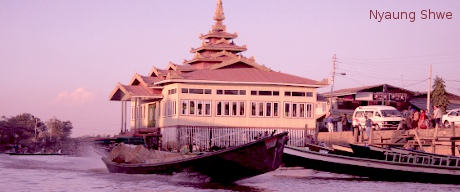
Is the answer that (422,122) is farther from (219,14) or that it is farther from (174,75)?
(219,14)

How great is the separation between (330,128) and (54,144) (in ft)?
167

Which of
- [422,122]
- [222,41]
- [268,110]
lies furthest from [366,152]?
[222,41]

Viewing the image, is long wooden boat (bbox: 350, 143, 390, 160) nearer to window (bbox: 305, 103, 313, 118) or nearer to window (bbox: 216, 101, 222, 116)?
window (bbox: 216, 101, 222, 116)

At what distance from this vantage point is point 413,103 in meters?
73.4

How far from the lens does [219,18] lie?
69562mm

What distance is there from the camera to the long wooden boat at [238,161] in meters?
29.7

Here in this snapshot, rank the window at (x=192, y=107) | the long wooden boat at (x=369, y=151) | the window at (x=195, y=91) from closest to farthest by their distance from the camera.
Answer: the long wooden boat at (x=369, y=151)
the window at (x=192, y=107)
the window at (x=195, y=91)

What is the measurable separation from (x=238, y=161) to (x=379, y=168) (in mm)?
6992

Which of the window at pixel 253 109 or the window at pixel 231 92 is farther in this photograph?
the window at pixel 253 109

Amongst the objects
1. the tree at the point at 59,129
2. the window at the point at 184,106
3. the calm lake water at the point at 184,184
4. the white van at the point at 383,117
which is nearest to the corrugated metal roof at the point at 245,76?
the window at the point at 184,106

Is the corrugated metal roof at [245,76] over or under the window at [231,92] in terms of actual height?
over

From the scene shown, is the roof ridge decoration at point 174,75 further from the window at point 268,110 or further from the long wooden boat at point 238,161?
the long wooden boat at point 238,161

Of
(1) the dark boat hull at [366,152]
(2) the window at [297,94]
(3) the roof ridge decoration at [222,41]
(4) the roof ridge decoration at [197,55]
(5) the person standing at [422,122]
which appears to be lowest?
(1) the dark boat hull at [366,152]

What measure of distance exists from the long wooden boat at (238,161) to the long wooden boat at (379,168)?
510cm
